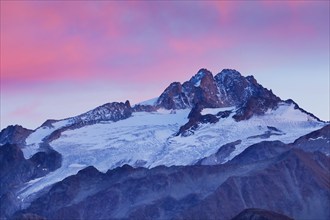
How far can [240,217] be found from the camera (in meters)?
138

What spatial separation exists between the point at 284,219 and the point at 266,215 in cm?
410

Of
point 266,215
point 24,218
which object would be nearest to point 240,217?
point 266,215

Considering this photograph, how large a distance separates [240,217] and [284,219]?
17.6ft

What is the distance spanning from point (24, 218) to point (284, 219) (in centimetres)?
6275

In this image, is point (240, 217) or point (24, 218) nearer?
point (240, 217)

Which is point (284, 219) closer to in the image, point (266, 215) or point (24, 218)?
point (266, 215)

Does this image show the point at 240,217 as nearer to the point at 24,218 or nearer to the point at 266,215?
the point at 266,215

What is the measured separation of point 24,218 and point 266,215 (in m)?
64.2

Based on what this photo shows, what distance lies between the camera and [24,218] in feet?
624

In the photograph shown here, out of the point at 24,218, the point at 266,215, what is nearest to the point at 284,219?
the point at 266,215

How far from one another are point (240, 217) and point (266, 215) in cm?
357

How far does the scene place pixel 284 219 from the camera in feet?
457

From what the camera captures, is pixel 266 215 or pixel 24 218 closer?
pixel 266 215

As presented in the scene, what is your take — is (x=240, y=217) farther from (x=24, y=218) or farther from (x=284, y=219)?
(x=24, y=218)
